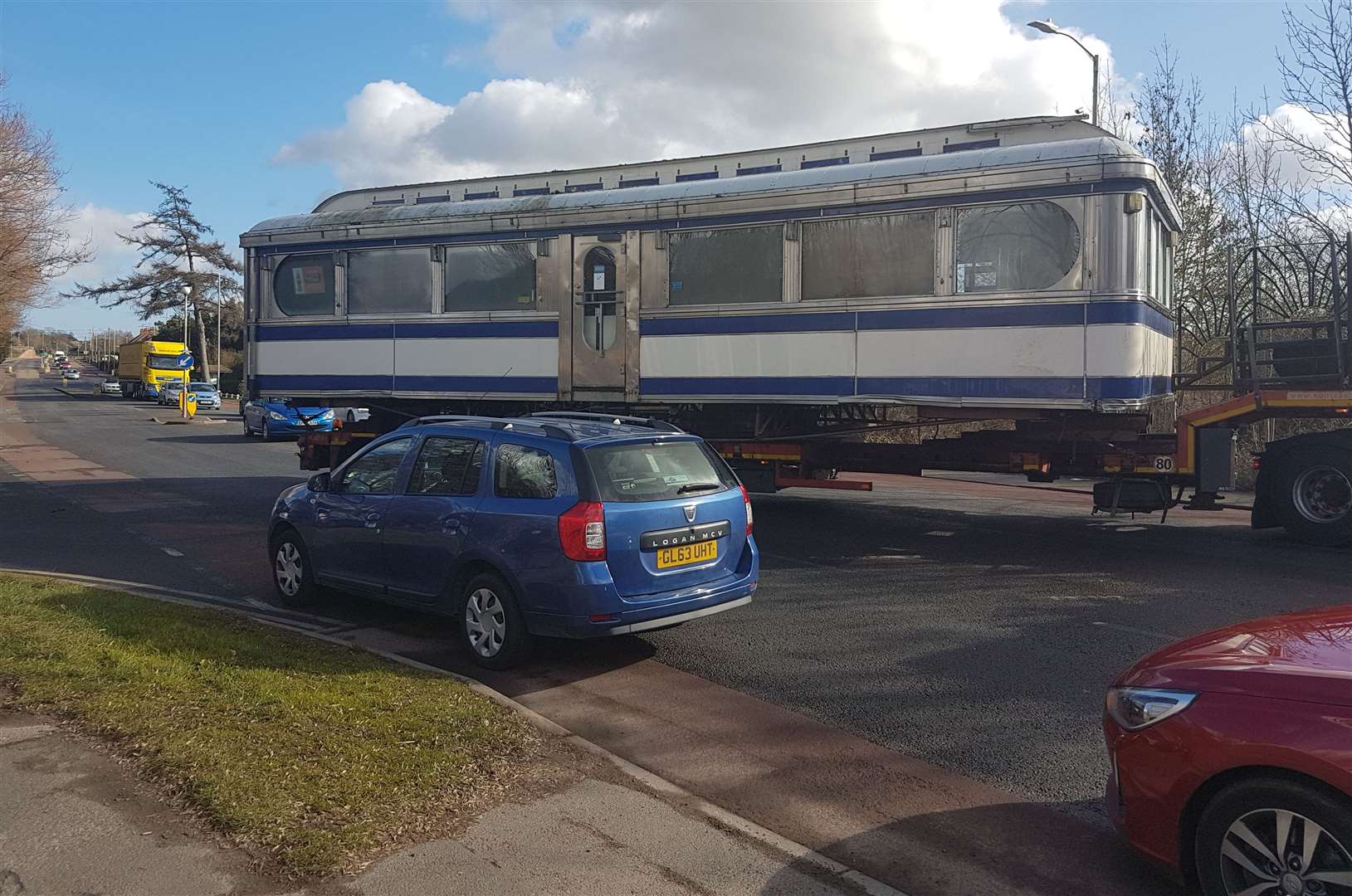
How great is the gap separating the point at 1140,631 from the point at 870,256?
4.84m

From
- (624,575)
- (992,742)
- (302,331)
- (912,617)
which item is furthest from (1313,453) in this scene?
(302,331)

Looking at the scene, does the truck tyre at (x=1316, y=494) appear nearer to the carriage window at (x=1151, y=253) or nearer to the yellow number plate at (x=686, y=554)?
the carriage window at (x=1151, y=253)

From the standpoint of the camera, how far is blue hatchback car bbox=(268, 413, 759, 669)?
6.25 metres

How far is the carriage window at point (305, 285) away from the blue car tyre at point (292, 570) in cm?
600

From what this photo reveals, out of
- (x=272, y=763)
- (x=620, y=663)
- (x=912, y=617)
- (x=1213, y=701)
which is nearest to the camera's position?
(x=1213, y=701)

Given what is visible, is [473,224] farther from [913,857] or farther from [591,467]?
[913,857]

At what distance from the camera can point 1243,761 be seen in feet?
10.9

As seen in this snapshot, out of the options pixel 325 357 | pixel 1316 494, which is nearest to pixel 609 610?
pixel 1316 494

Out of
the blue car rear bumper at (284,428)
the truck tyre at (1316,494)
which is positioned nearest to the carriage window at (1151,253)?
the truck tyre at (1316,494)

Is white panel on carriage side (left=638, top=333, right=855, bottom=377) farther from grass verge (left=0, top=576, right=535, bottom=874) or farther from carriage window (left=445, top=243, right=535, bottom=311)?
grass verge (left=0, top=576, right=535, bottom=874)

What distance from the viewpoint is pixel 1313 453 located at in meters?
10.6

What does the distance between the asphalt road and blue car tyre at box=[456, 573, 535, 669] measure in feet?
2.74

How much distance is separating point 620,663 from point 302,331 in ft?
29.1

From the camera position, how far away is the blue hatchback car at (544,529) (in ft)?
20.5
